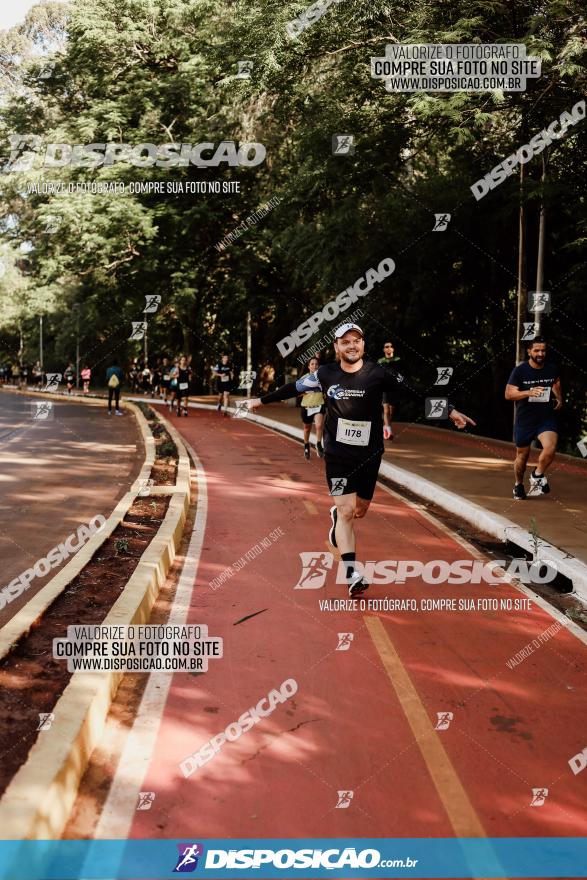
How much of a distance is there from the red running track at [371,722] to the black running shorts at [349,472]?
3.19 ft

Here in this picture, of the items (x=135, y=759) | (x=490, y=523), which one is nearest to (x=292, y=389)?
(x=490, y=523)

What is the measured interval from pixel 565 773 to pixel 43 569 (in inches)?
214

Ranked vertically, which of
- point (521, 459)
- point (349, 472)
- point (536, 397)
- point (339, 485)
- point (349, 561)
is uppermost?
point (536, 397)

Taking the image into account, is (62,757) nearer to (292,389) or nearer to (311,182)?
(292,389)

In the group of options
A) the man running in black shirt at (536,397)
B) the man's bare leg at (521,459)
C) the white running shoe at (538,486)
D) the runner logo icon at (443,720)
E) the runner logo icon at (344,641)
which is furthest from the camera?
the white running shoe at (538,486)

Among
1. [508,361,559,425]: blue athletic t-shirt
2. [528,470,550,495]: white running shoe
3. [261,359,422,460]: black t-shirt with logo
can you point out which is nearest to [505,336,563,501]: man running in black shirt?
[508,361,559,425]: blue athletic t-shirt

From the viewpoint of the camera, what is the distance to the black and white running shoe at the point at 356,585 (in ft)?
24.5

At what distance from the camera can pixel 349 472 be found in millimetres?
7453

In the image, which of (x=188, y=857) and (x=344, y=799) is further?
(x=344, y=799)

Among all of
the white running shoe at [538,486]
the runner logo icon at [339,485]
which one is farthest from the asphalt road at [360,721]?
the white running shoe at [538,486]

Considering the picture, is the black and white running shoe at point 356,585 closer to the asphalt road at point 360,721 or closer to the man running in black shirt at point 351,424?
the man running in black shirt at point 351,424

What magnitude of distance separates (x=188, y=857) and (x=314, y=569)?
16.3ft

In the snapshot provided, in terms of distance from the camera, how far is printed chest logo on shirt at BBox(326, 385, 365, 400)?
7.34 meters

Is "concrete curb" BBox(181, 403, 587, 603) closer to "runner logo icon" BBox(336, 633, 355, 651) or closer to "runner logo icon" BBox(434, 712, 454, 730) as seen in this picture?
"runner logo icon" BBox(336, 633, 355, 651)
